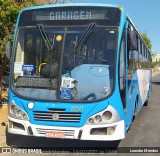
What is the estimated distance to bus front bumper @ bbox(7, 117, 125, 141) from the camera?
6668 millimetres

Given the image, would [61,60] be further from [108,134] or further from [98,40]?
[108,134]


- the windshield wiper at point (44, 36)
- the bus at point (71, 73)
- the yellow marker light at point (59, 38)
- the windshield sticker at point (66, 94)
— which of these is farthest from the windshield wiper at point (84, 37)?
the windshield sticker at point (66, 94)

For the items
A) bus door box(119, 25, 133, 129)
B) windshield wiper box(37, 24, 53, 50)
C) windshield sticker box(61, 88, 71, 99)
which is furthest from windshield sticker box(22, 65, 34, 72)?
bus door box(119, 25, 133, 129)

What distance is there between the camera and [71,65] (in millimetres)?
7055

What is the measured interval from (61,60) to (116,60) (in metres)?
1.12

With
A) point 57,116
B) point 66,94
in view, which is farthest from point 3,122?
point 66,94

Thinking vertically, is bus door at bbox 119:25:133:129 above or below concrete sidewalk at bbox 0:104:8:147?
above

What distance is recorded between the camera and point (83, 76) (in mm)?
7008

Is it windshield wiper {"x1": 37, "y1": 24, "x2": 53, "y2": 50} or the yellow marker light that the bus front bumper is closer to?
windshield wiper {"x1": 37, "y1": 24, "x2": 53, "y2": 50}

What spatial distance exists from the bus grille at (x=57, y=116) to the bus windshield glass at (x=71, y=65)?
0.26 meters

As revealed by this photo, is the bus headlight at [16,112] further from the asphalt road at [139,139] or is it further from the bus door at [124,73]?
the bus door at [124,73]

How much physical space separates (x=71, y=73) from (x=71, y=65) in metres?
0.17

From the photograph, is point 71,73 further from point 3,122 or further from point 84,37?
point 3,122

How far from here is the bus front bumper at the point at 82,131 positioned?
263 inches
